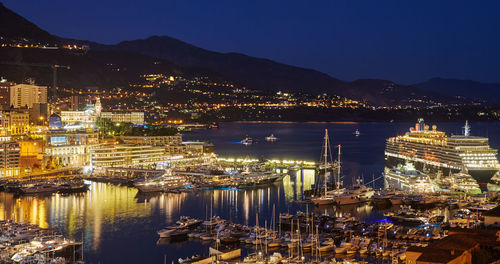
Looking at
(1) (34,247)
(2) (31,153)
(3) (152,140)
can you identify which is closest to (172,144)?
(3) (152,140)

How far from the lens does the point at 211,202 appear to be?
57.1ft

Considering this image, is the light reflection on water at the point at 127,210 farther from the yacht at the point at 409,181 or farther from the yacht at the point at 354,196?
the yacht at the point at 409,181

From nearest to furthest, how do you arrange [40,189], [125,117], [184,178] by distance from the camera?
[40,189] → [184,178] → [125,117]

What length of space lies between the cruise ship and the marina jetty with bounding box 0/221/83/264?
14.9 m

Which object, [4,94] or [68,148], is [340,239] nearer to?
[68,148]

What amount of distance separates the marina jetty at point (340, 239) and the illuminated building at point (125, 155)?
11426 millimetres

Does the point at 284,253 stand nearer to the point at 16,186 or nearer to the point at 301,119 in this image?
the point at 16,186

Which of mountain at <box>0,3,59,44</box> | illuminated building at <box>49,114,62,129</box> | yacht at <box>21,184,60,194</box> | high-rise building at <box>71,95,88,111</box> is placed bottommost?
yacht at <box>21,184,60,194</box>

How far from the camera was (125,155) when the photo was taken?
25344 millimetres

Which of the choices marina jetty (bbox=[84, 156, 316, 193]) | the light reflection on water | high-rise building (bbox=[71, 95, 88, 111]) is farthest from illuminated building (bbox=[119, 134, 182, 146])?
high-rise building (bbox=[71, 95, 88, 111])

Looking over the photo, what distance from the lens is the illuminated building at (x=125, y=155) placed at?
2459 centimetres

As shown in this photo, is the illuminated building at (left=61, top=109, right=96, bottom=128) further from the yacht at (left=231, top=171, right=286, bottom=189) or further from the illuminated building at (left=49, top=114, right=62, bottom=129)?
the yacht at (left=231, top=171, right=286, bottom=189)

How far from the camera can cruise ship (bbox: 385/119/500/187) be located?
22.0m

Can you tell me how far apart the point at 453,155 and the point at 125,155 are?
1356 cm
